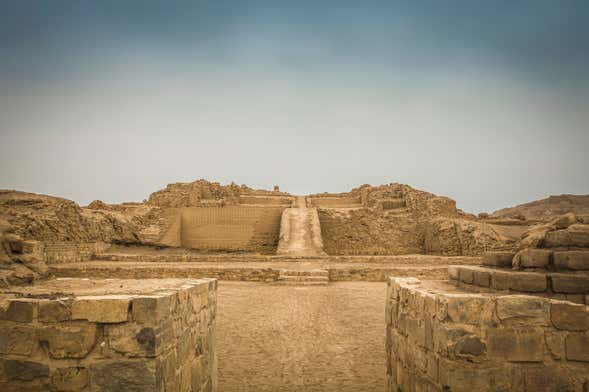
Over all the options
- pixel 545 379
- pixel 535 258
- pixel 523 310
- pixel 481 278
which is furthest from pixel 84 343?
pixel 535 258

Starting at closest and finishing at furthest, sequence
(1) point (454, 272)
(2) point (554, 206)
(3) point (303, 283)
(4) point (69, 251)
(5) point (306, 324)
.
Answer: (1) point (454, 272) → (5) point (306, 324) → (3) point (303, 283) → (4) point (69, 251) → (2) point (554, 206)

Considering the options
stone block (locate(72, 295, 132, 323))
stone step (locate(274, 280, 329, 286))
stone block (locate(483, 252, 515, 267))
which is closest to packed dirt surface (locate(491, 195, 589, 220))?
stone step (locate(274, 280, 329, 286))

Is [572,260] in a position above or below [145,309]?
above

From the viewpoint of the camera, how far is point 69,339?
114 inches

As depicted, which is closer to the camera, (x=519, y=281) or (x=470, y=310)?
(x=470, y=310)

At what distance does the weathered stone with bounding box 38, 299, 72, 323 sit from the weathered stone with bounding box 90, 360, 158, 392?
0.40m

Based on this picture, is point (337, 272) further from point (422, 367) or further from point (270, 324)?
point (422, 367)

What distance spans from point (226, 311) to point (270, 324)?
0.99 m

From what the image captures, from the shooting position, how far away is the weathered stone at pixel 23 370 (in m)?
2.91

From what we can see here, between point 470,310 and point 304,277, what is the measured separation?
7.28m

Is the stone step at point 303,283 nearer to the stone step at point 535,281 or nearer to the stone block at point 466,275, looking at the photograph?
the stone block at point 466,275

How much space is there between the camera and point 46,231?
543 inches

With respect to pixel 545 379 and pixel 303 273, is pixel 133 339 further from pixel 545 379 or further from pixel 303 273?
pixel 303 273

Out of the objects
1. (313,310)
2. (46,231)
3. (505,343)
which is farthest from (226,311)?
(46,231)
